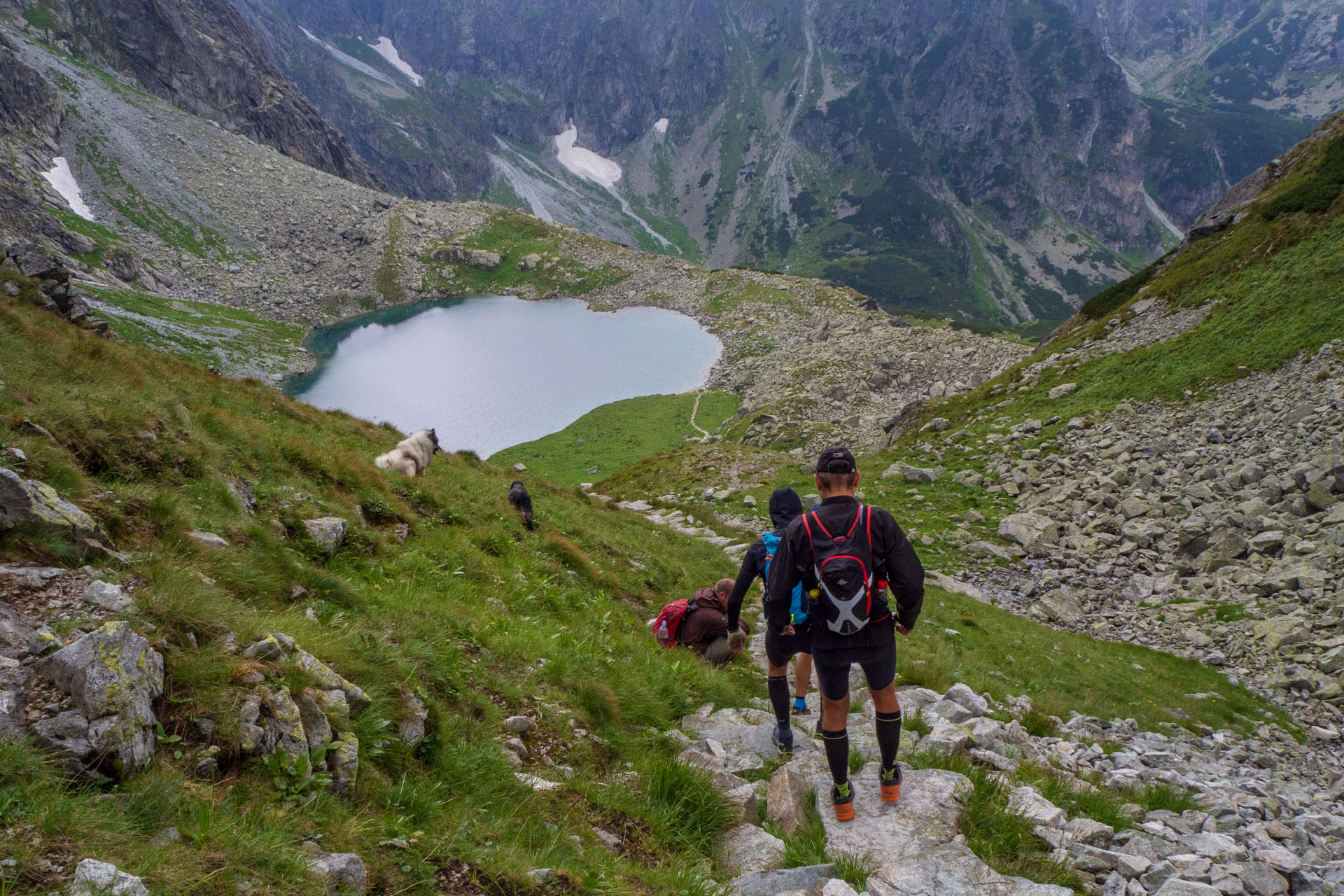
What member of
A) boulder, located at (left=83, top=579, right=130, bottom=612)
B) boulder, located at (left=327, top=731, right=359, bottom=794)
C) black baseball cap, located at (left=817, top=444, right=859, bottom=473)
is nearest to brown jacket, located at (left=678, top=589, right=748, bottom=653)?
black baseball cap, located at (left=817, top=444, right=859, bottom=473)

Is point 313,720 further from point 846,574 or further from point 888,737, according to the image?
point 888,737

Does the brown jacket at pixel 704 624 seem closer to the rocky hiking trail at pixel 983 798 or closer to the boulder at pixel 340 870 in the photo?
the rocky hiking trail at pixel 983 798

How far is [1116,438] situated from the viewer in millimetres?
26469


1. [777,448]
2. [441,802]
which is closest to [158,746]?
[441,802]

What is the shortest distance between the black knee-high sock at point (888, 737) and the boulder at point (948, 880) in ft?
3.28

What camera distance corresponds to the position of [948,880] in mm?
5355

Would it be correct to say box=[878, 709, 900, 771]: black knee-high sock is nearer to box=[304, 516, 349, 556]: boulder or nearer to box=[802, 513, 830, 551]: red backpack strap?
box=[802, 513, 830, 551]: red backpack strap

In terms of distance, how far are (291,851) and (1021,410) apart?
37244 millimetres

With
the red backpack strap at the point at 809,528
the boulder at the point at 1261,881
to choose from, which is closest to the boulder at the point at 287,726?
the red backpack strap at the point at 809,528

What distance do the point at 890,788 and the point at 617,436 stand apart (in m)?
56.8

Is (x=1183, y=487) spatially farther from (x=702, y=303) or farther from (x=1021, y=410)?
(x=702, y=303)

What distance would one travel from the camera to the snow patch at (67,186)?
100125mm

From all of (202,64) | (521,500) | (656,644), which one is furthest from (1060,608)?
(202,64)

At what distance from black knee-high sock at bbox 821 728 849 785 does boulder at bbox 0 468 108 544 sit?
290 inches
